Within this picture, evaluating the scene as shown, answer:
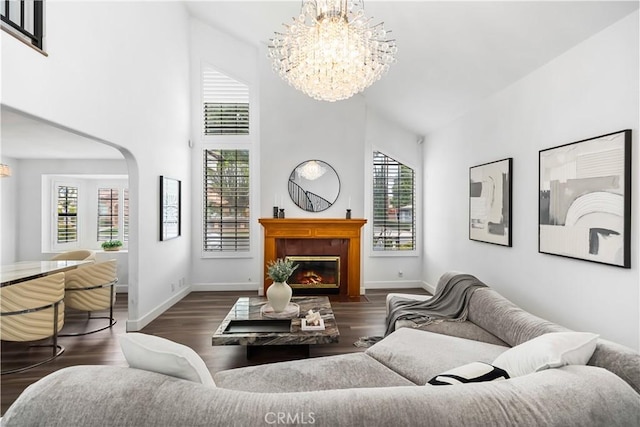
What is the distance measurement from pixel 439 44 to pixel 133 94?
331 cm

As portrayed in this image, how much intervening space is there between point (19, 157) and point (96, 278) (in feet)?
11.3

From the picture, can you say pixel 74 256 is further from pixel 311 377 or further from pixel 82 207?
pixel 311 377

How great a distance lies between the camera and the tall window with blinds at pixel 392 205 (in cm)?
624

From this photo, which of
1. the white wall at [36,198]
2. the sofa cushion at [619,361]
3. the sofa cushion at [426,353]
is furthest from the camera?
the white wall at [36,198]

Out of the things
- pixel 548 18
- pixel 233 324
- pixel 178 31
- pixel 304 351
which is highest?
pixel 178 31

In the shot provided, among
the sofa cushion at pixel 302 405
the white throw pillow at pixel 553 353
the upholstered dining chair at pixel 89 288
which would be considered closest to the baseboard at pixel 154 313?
the upholstered dining chair at pixel 89 288

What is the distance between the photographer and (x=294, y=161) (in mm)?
5820

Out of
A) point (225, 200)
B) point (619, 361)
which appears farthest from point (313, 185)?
point (619, 361)

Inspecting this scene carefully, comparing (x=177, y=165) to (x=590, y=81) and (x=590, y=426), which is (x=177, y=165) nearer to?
(x=590, y=81)

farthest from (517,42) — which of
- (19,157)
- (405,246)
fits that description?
(19,157)

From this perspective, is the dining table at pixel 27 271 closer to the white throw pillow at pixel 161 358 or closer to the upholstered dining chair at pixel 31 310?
the upholstered dining chair at pixel 31 310

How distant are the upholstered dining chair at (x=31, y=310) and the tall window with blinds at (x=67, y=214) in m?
3.59

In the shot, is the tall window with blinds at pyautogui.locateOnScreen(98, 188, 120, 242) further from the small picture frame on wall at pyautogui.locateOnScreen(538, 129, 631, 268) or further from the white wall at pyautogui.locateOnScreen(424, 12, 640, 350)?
the small picture frame on wall at pyautogui.locateOnScreen(538, 129, 631, 268)

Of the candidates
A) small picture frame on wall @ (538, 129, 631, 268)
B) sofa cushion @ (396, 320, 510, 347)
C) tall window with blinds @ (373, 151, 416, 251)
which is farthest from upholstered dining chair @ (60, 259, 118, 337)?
small picture frame on wall @ (538, 129, 631, 268)
